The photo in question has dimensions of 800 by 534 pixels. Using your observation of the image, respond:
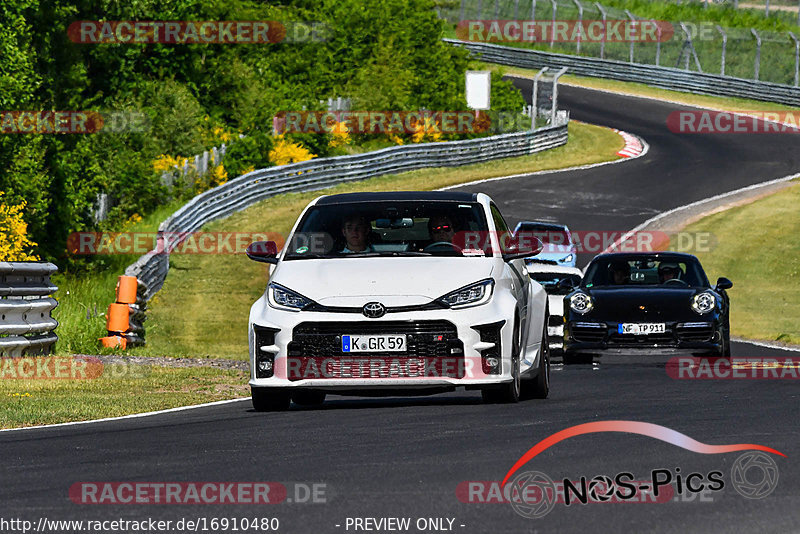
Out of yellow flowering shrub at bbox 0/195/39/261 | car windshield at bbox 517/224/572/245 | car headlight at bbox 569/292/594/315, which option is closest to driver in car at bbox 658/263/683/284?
car headlight at bbox 569/292/594/315

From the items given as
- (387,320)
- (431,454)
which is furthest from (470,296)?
(431,454)

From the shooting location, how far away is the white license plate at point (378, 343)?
11.2 metres

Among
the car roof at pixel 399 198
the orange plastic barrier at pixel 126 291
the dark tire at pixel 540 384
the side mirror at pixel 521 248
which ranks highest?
the car roof at pixel 399 198

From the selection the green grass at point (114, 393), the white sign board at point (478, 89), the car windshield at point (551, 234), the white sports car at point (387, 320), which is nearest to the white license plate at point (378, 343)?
the white sports car at point (387, 320)

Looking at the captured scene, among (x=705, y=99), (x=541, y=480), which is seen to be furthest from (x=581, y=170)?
(x=541, y=480)

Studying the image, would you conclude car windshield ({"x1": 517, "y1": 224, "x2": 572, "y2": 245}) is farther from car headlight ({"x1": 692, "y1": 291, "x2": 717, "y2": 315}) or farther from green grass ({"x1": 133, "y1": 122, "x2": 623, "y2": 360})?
car headlight ({"x1": 692, "y1": 291, "x2": 717, "y2": 315})

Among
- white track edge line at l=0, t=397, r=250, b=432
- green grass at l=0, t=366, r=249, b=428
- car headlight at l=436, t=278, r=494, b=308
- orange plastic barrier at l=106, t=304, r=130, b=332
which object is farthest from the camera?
orange plastic barrier at l=106, t=304, r=130, b=332

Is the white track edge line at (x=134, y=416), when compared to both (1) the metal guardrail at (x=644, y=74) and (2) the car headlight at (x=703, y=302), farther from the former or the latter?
(1) the metal guardrail at (x=644, y=74)

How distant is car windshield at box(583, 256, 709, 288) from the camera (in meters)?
18.3

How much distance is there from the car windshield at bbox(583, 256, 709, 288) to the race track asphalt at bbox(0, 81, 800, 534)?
292cm

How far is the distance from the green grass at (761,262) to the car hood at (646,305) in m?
6.08

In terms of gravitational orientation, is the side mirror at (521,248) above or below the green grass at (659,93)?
above

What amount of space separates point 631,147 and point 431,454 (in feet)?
153

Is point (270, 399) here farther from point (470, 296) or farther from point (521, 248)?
point (521, 248)
